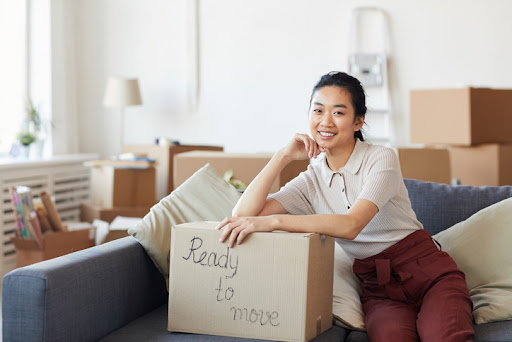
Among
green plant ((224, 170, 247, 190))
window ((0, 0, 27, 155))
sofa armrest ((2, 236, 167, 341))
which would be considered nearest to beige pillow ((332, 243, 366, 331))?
sofa armrest ((2, 236, 167, 341))

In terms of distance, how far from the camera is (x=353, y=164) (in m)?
1.87

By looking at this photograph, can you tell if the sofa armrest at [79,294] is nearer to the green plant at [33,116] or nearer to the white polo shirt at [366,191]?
the white polo shirt at [366,191]

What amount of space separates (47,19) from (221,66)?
1.32 m

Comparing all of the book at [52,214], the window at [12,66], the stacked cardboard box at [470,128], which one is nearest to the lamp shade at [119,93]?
the window at [12,66]

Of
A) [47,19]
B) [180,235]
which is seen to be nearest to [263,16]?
[47,19]

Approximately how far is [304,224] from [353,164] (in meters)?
0.34

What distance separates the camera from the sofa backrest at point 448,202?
6.84 ft

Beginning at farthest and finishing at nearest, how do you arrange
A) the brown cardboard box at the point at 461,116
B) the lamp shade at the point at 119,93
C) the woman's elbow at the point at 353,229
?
1. the lamp shade at the point at 119,93
2. the brown cardboard box at the point at 461,116
3. the woman's elbow at the point at 353,229

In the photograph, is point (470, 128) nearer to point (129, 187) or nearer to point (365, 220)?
point (365, 220)

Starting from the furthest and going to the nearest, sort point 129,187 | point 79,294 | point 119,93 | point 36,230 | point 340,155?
point 119,93
point 129,187
point 36,230
point 340,155
point 79,294

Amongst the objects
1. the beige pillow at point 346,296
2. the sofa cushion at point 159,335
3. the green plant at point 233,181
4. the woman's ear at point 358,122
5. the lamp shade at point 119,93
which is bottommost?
the sofa cushion at point 159,335

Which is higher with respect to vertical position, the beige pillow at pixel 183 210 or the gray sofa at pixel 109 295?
the beige pillow at pixel 183 210

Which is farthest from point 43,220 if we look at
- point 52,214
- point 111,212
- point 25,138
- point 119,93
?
point 119,93

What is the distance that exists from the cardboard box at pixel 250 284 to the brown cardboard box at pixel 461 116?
2096mm
